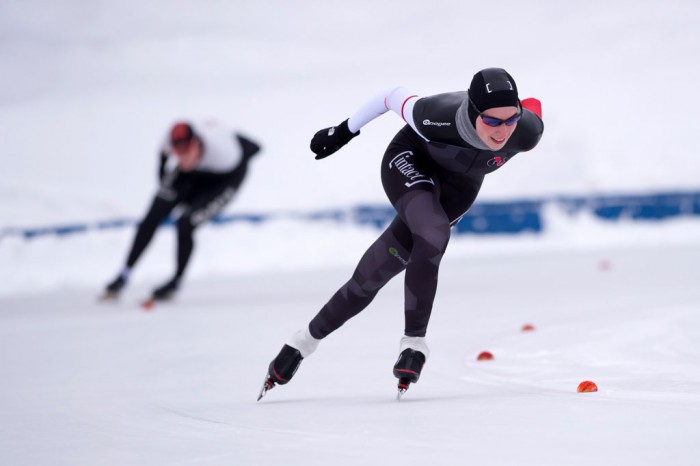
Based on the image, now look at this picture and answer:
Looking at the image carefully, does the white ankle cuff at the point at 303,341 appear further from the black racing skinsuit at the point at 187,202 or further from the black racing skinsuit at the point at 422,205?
the black racing skinsuit at the point at 187,202

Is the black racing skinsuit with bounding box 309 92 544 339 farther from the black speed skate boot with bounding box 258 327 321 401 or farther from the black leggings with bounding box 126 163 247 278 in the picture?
the black leggings with bounding box 126 163 247 278

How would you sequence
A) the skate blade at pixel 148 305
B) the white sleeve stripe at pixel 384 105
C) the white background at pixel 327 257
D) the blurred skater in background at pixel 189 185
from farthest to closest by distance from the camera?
the blurred skater in background at pixel 189 185 < the skate blade at pixel 148 305 < the white sleeve stripe at pixel 384 105 < the white background at pixel 327 257

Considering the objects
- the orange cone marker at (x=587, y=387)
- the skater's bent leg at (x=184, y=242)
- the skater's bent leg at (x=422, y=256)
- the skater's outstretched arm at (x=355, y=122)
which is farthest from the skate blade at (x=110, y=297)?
the orange cone marker at (x=587, y=387)

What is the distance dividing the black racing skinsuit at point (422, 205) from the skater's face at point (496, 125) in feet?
0.41

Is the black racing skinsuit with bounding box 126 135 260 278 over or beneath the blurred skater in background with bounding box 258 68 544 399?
over

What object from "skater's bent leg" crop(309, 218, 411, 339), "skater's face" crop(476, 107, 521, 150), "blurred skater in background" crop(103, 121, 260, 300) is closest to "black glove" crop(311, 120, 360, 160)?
"skater's bent leg" crop(309, 218, 411, 339)

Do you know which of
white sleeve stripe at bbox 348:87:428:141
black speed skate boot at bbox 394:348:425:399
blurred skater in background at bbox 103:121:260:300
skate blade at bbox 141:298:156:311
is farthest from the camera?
blurred skater in background at bbox 103:121:260:300

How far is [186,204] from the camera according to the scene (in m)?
7.04

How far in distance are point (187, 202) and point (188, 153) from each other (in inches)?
21.8

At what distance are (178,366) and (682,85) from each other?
643 inches

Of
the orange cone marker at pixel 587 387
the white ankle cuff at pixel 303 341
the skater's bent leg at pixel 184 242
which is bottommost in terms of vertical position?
the white ankle cuff at pixel 303 341

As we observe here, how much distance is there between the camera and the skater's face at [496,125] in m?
2.92

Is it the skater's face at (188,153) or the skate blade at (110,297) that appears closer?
the skater's face at (188,153)

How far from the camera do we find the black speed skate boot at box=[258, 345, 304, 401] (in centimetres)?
313
